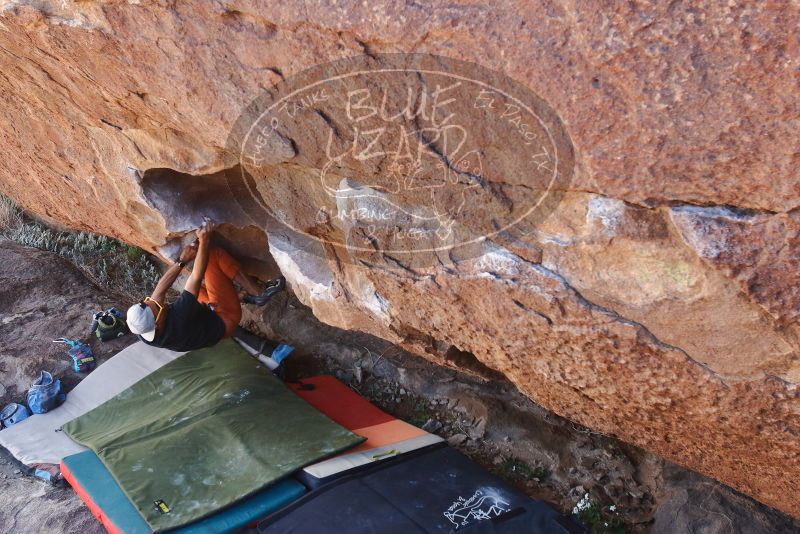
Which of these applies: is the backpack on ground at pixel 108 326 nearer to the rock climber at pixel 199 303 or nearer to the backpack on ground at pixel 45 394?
the backpack on ground at pixel 45 394

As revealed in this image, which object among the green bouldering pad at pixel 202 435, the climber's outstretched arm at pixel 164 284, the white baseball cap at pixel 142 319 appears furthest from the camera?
the climber's outstretched arm at pixel 164 284

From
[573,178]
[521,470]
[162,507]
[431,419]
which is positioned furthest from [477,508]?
[573,178]

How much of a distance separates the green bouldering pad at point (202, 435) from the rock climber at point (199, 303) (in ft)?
0.92

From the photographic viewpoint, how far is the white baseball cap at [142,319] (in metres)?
3.37

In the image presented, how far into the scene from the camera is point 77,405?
13.1 feet

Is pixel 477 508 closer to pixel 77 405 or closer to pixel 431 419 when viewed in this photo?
pixel 431 419

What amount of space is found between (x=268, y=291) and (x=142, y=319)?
3.04 ft

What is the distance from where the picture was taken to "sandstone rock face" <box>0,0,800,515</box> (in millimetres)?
1367

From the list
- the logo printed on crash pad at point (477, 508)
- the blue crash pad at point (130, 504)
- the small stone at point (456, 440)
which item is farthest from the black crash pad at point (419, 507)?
the small stone at point (456, 440)

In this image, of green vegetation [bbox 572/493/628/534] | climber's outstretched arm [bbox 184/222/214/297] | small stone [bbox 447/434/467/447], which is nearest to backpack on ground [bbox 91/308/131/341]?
climber's outstretched arm [bbox 184/222/214/297]

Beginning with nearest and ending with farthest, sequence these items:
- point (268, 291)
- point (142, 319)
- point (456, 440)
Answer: point (142, 319) → point (456, 440) → point (268, 291)

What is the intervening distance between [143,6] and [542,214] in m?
1.30

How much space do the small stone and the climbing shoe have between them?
4.63 feet

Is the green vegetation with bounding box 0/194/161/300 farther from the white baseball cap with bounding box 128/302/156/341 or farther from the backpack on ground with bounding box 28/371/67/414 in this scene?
the white baseball cap with bounding box 128/302/156/341
